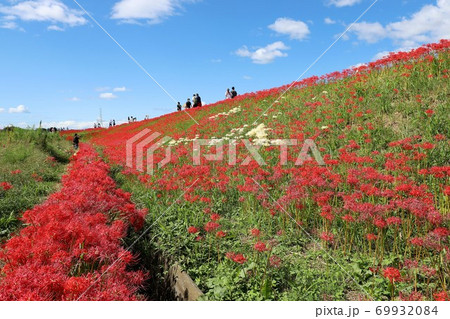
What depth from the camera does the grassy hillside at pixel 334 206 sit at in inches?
174

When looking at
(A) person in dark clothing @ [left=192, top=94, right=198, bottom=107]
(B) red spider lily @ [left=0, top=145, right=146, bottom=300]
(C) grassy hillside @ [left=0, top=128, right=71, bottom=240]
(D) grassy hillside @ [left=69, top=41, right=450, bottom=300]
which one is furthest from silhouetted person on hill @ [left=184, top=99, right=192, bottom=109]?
(B) red spider lily @ [left=0, top=145, right=146, bottom=300]

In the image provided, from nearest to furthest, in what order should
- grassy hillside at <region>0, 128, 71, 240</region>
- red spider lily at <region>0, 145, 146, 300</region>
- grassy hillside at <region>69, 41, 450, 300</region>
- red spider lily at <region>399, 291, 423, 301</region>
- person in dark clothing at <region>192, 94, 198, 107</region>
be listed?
red spider lily at <region>0, 145, 146, 300</region> < red spider lily at <region>399, 291, 423, 301</region> < grassy hillside at <region>69, 41, 450, 300</region> < grassy hillside at <region>0, 128, 71, 240</region> < person in dark clothing at <region>192, 94, 198, 107</region>

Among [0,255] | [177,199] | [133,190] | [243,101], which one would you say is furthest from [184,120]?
[0,255]

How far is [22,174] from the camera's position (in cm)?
1115

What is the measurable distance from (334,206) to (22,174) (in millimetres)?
10678

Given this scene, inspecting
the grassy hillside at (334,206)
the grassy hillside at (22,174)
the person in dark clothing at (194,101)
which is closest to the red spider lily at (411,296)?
the grassy hillside at (334,206)

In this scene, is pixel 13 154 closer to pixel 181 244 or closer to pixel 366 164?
pixel 181 244

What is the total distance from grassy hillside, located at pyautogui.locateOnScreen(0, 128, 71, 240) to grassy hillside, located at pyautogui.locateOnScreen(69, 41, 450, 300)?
2.76 meters

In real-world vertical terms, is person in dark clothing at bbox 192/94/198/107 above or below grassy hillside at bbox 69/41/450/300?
above

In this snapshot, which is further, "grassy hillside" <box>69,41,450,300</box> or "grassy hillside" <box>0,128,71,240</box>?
"grassy hillside" <box>0,128,71,240</box>

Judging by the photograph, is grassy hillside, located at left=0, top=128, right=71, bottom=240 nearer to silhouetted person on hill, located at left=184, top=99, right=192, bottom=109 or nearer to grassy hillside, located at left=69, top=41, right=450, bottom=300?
grassy hillside, located at left=69, top=41, right=450, bottom=300

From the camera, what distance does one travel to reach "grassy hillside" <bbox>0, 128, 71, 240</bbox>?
781 centimetres

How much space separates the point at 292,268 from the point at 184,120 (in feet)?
63.4

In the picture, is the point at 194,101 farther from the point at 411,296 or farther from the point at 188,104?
the point at 411,296
